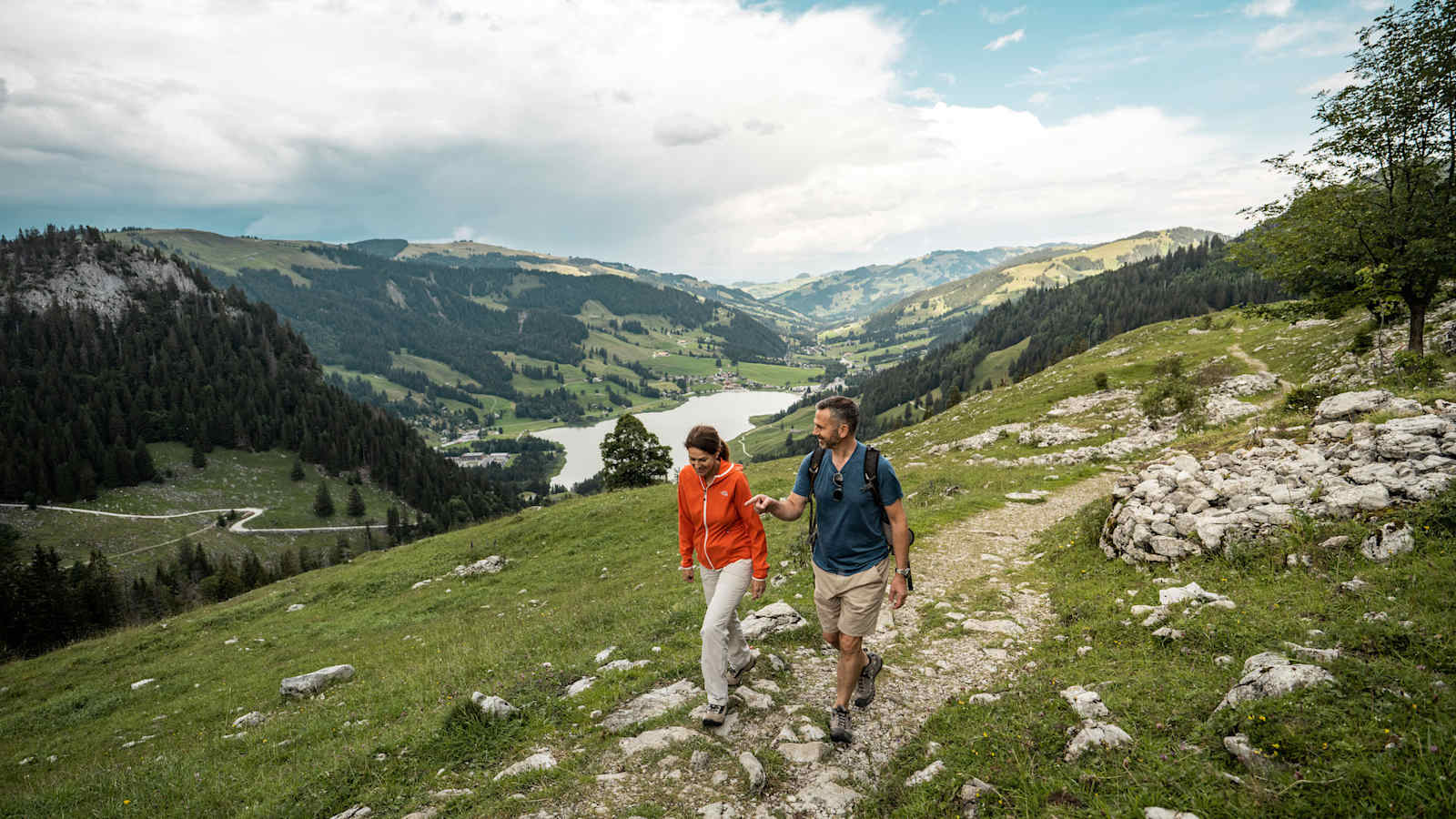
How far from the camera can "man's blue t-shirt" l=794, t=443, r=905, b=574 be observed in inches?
260

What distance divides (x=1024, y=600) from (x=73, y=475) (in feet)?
542

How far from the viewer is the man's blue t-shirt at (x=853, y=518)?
661cm

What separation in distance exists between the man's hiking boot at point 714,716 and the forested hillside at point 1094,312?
140037mm

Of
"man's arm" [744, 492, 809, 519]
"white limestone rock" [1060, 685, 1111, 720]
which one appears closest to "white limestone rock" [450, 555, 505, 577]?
"man's arm" [744, 492, 809, 519]

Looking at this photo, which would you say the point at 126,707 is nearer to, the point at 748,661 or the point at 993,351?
the point at 748,661

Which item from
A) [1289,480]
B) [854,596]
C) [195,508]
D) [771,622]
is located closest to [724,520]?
[854,596]

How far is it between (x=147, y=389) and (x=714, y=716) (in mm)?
199887

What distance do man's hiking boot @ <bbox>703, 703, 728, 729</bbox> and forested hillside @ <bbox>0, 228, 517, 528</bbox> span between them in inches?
4777

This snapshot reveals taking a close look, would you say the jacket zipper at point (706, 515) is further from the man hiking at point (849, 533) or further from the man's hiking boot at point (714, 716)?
the man's hiking boot at point (714, 716)

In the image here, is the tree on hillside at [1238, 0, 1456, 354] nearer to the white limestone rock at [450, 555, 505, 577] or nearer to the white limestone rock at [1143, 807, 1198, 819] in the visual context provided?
the white limestone rock at [1143, 807, 1198, 819]

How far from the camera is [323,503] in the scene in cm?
11600

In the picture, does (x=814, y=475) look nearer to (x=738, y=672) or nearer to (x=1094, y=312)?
(x=738, y=672)

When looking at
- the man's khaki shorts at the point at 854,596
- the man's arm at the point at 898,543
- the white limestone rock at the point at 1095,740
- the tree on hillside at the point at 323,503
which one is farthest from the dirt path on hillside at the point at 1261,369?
the tree on hillside at the point at 323,503

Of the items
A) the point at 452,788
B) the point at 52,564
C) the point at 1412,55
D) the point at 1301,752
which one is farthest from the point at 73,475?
the point at 1412,55
